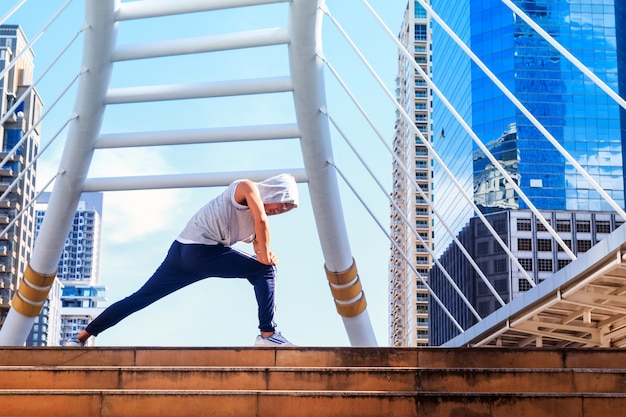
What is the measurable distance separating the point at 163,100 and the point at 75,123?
5.37 ft

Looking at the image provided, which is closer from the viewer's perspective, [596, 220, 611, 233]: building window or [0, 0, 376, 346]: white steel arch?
[0, 0, 376, 346]: white steel arch

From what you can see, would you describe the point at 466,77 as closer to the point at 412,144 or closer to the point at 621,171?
the point at 621,171

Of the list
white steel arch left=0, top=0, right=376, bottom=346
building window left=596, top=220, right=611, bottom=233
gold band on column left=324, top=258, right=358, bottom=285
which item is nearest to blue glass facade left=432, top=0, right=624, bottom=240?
building window left=596, top=220, right=611, bottom=233

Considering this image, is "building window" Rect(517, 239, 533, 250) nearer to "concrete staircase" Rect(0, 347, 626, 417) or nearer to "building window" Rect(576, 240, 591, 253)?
"building window" Rect(576, 240, 591, 253)

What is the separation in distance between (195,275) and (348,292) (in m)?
12.9

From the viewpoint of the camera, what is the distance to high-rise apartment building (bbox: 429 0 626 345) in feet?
251

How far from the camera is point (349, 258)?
69.2ft

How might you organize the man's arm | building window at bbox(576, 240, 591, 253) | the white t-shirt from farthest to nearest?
building window at bbox(576, 240, 591, 253)
the white t-shirt
the man's arm

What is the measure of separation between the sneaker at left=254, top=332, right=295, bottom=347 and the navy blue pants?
0.28 ft

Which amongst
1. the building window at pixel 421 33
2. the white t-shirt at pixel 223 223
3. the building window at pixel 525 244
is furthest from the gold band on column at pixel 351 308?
the building window at pixel 421 33

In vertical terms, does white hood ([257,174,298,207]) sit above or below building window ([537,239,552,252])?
below

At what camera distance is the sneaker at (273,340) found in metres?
8.34

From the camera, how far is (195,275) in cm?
890

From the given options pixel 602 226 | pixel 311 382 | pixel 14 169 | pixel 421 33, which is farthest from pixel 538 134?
pixel 311 382
